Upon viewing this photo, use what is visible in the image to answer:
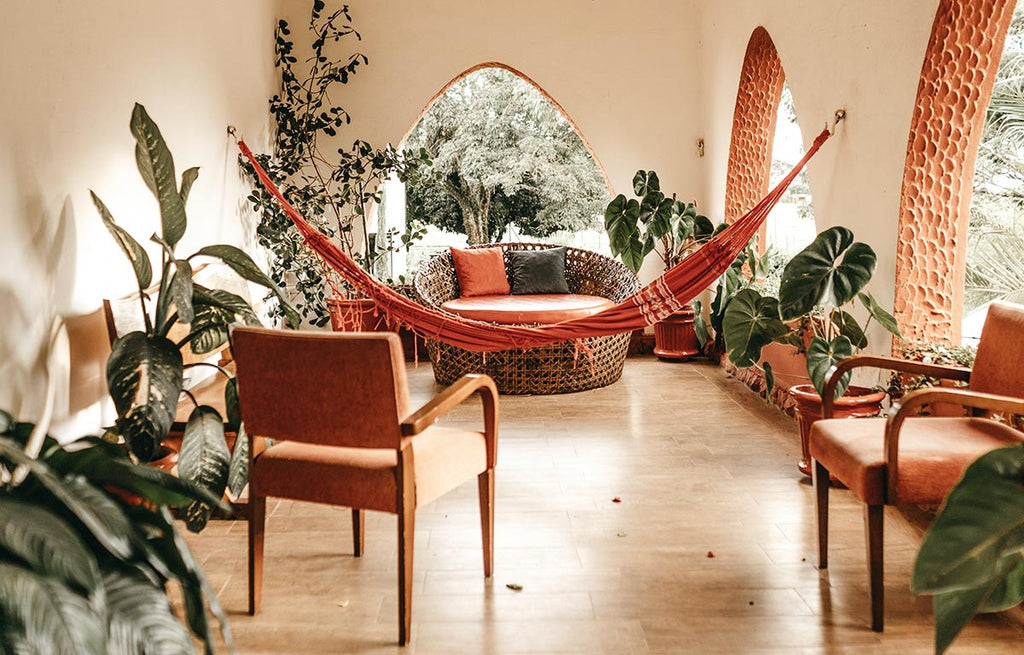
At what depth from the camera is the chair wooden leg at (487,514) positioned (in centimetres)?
229

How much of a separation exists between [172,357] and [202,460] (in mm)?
274

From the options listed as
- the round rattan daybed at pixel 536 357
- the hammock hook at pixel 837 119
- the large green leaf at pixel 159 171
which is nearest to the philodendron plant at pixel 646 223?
the round rattan daybed at pixel 536 357

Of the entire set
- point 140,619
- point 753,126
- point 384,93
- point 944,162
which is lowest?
point 140,619

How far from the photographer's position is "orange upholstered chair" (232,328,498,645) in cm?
192

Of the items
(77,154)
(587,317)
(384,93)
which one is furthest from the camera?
(384,93)

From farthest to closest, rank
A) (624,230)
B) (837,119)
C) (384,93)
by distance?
1. (384,93)
2. (624,230)
3. (837,119)

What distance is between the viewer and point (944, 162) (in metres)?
2.97

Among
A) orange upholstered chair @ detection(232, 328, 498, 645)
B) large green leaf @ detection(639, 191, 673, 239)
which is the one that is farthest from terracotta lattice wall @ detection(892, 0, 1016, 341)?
orange upholstered chair @ detection(232, 328, 498, 645)

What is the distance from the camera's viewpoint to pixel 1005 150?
14.6 ft

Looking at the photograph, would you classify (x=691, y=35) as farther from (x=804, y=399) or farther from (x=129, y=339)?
(x=129, y=339)

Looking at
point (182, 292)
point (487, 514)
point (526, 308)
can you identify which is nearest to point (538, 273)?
point (526, 308)

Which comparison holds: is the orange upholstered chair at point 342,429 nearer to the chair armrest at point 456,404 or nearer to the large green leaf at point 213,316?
the chair armrest at point 456,404

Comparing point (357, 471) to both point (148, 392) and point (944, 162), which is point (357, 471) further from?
point (944, 162)

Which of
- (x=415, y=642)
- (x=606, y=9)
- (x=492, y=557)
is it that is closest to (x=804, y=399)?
(x=492, y=557)
